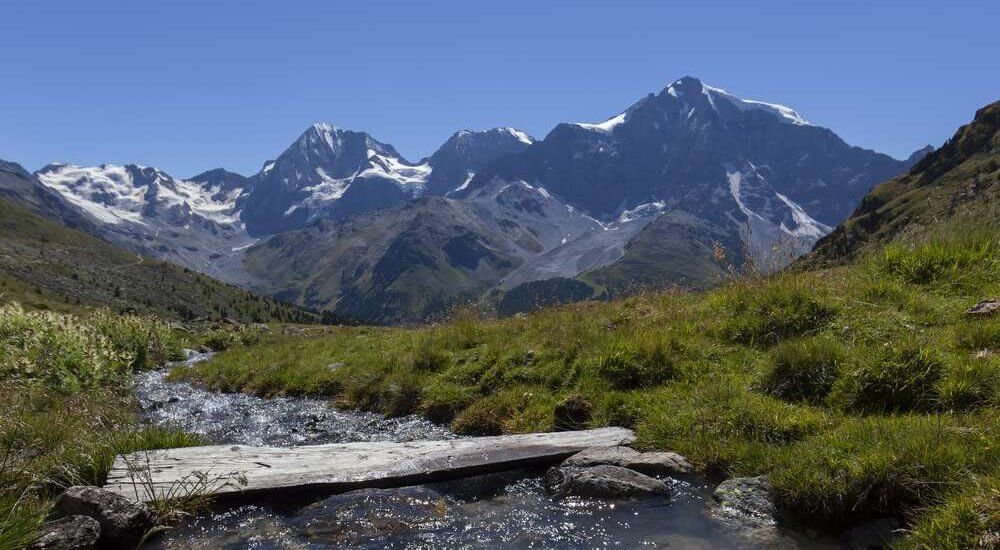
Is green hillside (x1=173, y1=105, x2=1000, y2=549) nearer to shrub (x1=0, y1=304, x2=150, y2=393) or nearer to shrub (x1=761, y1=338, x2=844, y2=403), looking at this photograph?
shrub (x1=761, y1=338, x2=844, y2=403)

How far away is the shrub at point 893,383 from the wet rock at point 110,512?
9600 millimetres

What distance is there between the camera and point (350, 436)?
13.2 meters

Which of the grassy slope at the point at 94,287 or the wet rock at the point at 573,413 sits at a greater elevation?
the grassy slope at the point at 94,287

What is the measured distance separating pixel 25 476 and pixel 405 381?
8.89 meters

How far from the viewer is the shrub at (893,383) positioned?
8.51 m

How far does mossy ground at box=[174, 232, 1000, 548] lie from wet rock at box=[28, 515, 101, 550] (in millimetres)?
7094

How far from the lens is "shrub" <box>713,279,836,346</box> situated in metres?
12.0

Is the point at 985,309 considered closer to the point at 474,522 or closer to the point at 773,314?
the point at 773,314

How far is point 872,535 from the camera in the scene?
6.21 m

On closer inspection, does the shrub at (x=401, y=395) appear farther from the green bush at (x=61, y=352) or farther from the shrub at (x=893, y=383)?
the shrub at (x=893, y=383)

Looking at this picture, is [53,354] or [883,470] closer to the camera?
[883,470]

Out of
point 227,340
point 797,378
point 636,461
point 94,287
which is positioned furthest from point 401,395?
point 94,287

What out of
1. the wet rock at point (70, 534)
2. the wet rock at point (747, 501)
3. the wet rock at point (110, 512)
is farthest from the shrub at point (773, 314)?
the wet rock at point (70, 534)

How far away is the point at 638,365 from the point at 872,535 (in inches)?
233
